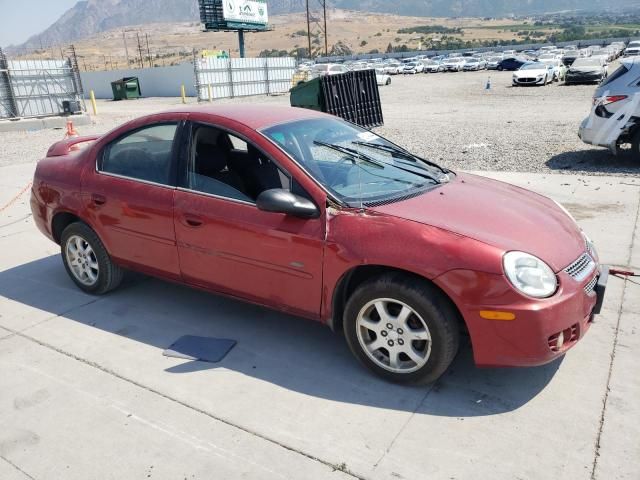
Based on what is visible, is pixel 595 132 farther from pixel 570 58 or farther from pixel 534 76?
pixel 570 58

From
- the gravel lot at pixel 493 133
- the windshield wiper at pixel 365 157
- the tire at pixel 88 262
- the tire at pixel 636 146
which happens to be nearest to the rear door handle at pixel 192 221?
the windshield wiper at pixel 365 157

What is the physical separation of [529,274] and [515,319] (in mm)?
254

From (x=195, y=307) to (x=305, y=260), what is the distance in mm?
1508

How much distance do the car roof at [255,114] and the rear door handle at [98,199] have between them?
2.97 ft

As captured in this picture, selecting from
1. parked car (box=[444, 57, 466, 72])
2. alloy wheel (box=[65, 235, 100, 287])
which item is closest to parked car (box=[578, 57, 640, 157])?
alloy wheel (box=[65, 235, 100, 287])

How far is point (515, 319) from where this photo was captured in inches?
110

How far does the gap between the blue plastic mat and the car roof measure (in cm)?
151

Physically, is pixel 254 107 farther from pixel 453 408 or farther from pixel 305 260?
pixel 453 408

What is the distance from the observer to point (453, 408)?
9.95 ft

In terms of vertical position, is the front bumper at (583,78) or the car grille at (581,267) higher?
the car grille at (581,267)

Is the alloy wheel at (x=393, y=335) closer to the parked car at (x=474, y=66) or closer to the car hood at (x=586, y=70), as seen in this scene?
the car hood at (x=586, y=70)

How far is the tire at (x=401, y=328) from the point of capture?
296cm

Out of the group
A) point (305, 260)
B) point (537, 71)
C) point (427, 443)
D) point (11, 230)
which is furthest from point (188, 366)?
point (537, 71)

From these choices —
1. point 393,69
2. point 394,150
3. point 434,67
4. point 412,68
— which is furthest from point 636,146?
point 434,67
